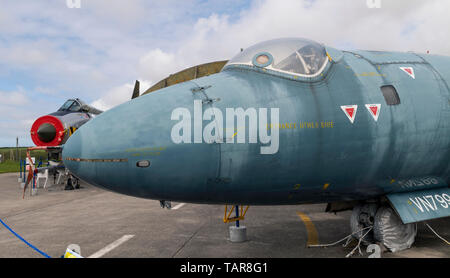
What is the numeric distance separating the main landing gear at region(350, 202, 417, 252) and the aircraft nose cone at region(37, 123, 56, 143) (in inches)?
601

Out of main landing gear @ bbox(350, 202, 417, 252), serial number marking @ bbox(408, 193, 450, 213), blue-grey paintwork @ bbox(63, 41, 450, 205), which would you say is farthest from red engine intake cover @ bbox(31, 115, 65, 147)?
serial number marking @ bbox(408, 193, 450, 213)

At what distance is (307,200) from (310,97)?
1519 millimetres

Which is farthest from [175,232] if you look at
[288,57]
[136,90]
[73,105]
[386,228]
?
[73,105]

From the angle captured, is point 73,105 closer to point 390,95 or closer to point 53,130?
point 53,130

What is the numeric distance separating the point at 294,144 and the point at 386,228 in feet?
8.33

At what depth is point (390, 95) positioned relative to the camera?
4.71m

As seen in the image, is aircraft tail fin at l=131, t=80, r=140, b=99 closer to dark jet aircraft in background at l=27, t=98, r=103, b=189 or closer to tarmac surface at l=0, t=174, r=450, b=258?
dark jet aircraft in background at l=27, t=98, r=103, b=189

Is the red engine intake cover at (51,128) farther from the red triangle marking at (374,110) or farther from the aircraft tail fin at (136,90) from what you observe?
the red triangle marking at (374,110)

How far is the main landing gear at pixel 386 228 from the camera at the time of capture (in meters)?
5.29

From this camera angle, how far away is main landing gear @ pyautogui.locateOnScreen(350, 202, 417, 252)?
5.29 meters

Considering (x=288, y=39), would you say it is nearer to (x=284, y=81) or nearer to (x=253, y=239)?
(x=284, y=81)

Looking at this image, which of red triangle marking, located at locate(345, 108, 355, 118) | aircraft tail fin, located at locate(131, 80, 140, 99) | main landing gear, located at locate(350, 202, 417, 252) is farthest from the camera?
aircraft tail fin, located at locate(131, 80, 140, 99)

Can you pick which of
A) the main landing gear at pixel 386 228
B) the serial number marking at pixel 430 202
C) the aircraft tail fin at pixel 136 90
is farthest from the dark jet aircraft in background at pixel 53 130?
the serial number marking at pixel 430 202
